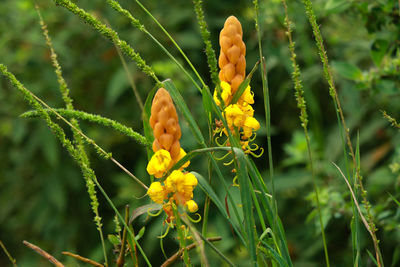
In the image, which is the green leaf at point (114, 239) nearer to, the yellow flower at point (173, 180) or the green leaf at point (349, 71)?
the yellow flower at point (173, 180)

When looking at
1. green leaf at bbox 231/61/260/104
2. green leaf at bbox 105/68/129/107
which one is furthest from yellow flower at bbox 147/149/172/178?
green leaf at bbox 105/68/129/107

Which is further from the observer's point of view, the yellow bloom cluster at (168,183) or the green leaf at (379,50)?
the green leaf at (379,50)

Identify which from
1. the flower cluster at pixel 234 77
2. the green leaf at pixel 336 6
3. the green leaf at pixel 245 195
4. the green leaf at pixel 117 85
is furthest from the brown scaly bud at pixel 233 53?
the green leaf at pixel 117 85

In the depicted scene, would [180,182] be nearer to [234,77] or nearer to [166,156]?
[166,156]

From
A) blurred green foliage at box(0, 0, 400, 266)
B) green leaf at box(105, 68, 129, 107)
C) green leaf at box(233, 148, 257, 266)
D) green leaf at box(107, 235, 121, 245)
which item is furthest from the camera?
green leaf at box(105, 68, 129, 107)

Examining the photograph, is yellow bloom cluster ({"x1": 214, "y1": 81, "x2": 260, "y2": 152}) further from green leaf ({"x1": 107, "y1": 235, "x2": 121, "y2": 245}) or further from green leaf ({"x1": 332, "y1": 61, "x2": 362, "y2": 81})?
green leaf ({"x1": 332, "y1": 61, "x2": 362, "y2": 81})

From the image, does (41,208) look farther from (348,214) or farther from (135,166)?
(348,214)

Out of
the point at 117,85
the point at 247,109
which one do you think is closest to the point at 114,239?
the point at 247,109
